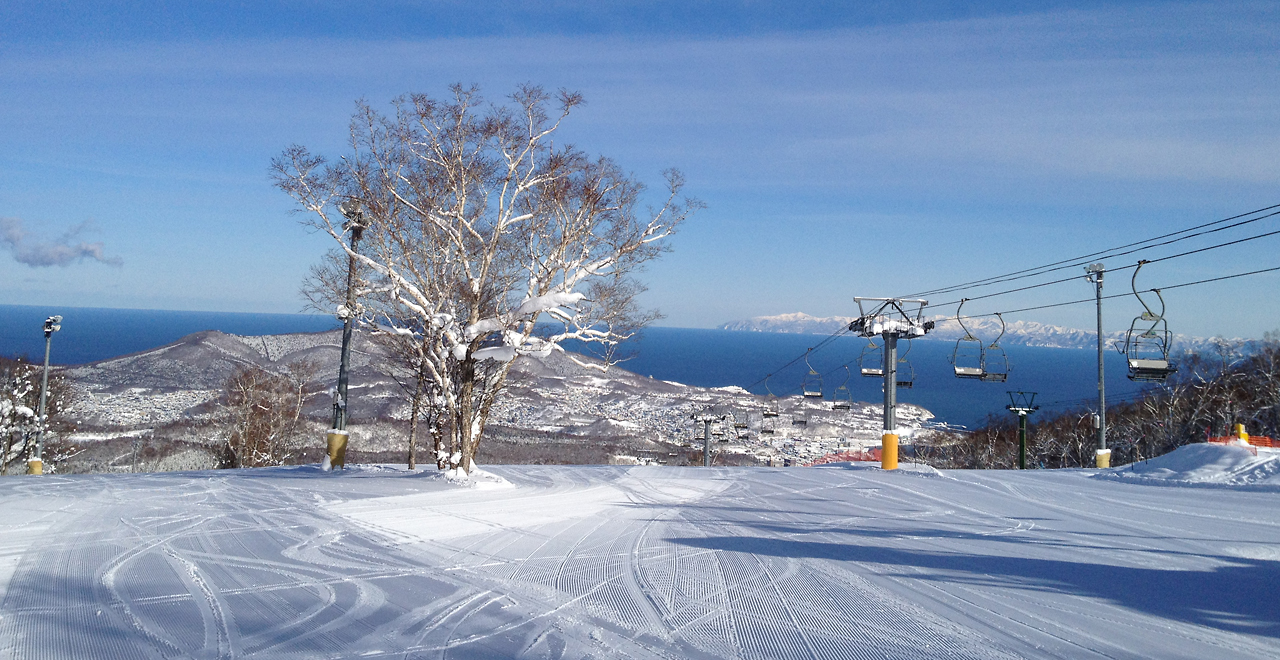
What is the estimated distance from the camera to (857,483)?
13.8 meters

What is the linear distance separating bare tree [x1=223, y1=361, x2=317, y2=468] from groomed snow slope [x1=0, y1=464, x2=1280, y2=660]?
73.2 feet

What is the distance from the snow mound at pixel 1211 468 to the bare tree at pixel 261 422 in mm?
30734

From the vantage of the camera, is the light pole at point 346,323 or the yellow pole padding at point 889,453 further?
the yellow pole padding at point 889,453

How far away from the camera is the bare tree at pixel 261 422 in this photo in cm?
3253

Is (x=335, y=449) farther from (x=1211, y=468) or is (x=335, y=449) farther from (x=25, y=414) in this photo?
(x=25, y=414)

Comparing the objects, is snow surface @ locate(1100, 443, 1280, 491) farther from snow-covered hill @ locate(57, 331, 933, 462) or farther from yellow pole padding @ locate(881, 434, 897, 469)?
snow-covered hill @ locate(57, 331, 933, 462)

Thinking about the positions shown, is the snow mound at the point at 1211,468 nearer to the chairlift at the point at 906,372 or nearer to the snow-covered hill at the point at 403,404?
the chairlift at the point at 906,372

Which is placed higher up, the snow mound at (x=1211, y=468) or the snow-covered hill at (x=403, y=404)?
the snow mound at (x=1211, y=468)

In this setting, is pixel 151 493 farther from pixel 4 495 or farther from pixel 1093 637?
pixel 1093 637

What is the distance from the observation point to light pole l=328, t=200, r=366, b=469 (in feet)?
45.2

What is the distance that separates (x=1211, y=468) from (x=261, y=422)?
33904 mm

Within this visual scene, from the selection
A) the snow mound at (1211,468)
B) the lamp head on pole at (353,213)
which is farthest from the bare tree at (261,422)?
the snow mound at (1211,468)

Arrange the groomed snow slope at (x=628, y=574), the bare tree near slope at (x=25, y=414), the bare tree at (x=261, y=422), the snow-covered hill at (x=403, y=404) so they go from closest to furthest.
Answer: the groomed snow slope at (x=628, y=574), the bare tree near slope at (x=25, y=414), the bare tree at (x=261, y=422), the snow-covered hill at (x=403, y=404)

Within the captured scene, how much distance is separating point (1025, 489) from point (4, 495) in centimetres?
1589
